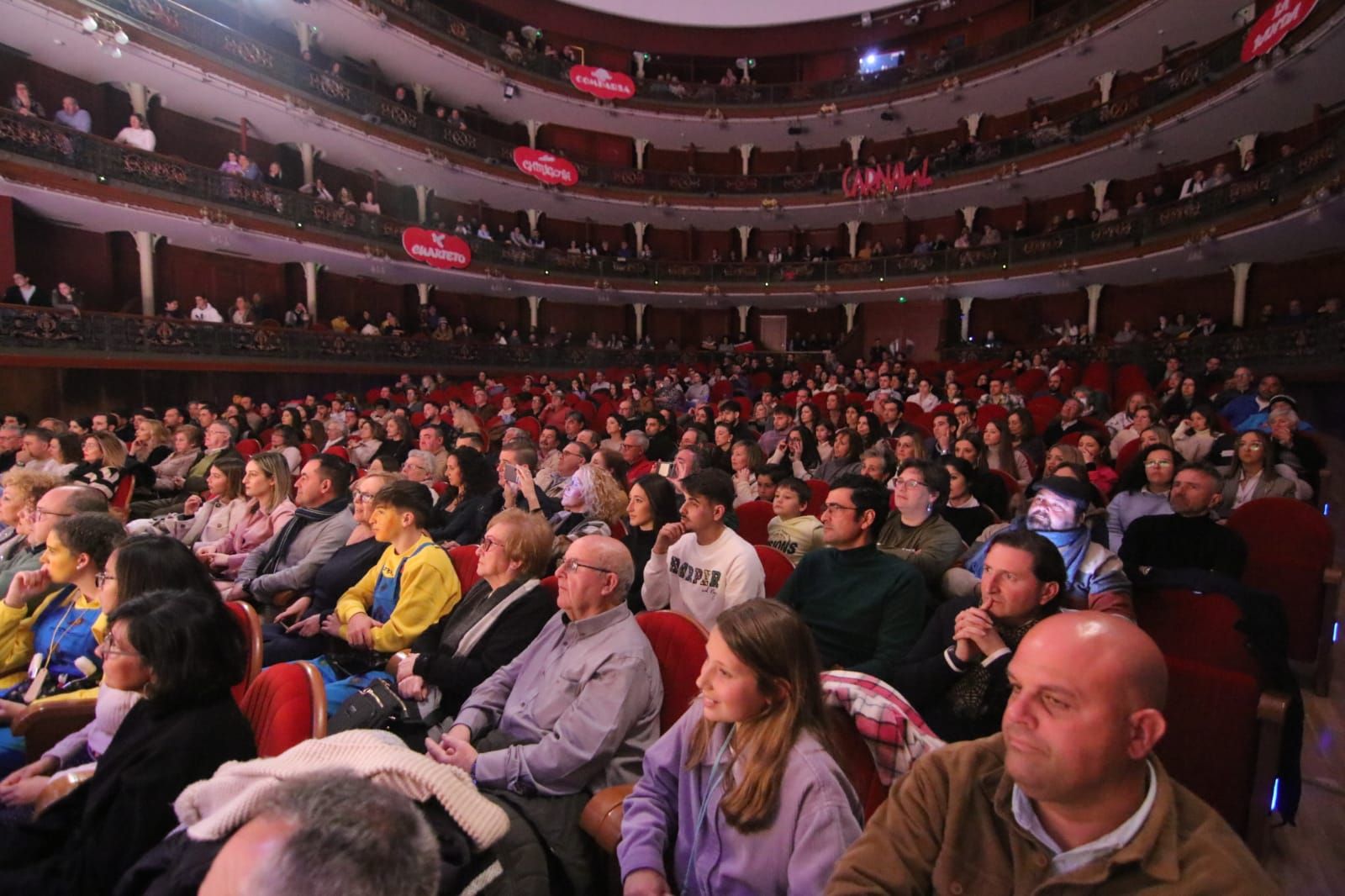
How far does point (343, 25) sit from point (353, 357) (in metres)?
6.84

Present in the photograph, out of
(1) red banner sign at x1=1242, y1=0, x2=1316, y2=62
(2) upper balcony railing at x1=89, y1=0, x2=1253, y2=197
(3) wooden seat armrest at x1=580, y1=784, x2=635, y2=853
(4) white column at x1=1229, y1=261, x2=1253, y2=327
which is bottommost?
(3) wooden seat armrest at x1=580, y1=784, x2=635, y2=853

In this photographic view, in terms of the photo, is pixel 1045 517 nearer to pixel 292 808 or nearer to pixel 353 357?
pixel 292 808

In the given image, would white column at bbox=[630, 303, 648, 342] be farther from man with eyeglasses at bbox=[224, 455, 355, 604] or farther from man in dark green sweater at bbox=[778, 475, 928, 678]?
man in dark green sweater at bbox=[778, 475, 928, 678]

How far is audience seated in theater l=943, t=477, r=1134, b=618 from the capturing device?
2.42 metres

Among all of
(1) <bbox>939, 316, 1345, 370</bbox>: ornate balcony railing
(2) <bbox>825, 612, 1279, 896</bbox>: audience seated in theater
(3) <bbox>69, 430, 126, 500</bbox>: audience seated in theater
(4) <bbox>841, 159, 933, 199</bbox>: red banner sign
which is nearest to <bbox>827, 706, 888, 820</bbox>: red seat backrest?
(2) <bbox>825, 612, 1279, 896</bbox>: audience seated in theater

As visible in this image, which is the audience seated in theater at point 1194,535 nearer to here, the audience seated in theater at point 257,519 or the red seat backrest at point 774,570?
the red seat backrest at point 774,570

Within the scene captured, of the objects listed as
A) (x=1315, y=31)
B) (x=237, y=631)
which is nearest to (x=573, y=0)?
(x=1315, y=31)

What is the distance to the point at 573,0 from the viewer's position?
1906 centimetres

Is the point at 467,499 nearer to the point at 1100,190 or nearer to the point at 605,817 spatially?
the point at 605,817

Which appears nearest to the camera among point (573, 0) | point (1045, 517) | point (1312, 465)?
point (1045, 517)

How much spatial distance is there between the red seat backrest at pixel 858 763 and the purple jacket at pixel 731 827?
0.17m

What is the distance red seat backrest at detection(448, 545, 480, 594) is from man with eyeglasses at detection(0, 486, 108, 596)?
4.64ft

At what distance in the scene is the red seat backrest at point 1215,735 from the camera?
1927 mm

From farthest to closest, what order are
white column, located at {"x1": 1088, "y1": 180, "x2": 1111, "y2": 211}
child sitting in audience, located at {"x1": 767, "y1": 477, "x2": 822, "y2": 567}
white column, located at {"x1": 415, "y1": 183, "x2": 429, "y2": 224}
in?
white column, located at {"x1": 415, "y1": 183, "x2": 429, "y2": 224}, white column, located at {"x1": 1088, "y1": 180, "x2": 1111, "y2": 211}, child sitting in audience, located at {"x1": 767, "y1": 477, "x2": 822, "y2": 567}
